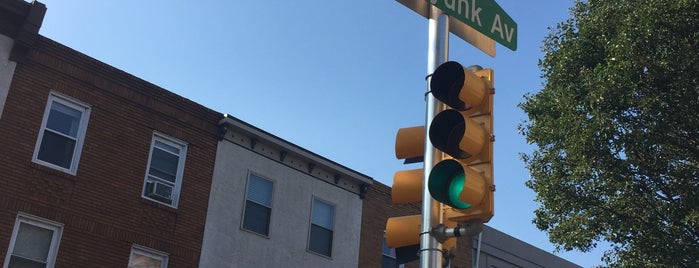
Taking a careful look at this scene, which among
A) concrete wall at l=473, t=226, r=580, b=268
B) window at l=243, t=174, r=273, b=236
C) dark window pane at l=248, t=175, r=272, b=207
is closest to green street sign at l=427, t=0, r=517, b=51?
window at l=243, t=174, r=273, b=236

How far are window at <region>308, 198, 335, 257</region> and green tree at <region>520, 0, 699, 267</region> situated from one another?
5.83 metres

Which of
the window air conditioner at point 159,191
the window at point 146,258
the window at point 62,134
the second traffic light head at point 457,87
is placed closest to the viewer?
the second traffic light head at point 457,87

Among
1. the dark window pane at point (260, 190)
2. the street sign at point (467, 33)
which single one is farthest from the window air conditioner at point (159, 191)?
the street sign at point (467, 33)

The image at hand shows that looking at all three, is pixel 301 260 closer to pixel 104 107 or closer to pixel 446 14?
pixel 104 107

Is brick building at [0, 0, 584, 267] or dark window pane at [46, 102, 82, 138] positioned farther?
dark window pane at [46, 102, 82, 138]

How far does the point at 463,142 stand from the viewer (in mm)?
4949

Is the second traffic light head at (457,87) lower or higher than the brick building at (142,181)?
lower

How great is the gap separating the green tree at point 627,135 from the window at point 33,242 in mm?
11828

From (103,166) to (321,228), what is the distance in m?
6.79

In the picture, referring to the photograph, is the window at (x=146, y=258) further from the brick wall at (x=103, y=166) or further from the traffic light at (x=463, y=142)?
the traffic light at (x=463, y=142)

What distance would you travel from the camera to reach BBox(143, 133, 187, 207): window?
17.9 m

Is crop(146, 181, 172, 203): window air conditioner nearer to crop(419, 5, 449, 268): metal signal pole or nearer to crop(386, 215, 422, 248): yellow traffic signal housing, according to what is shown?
crop(419, 5, 449, 268): metal signal pole

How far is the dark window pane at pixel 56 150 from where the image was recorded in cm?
1633

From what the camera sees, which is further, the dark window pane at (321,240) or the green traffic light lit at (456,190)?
the dark window pane at (321,240)
